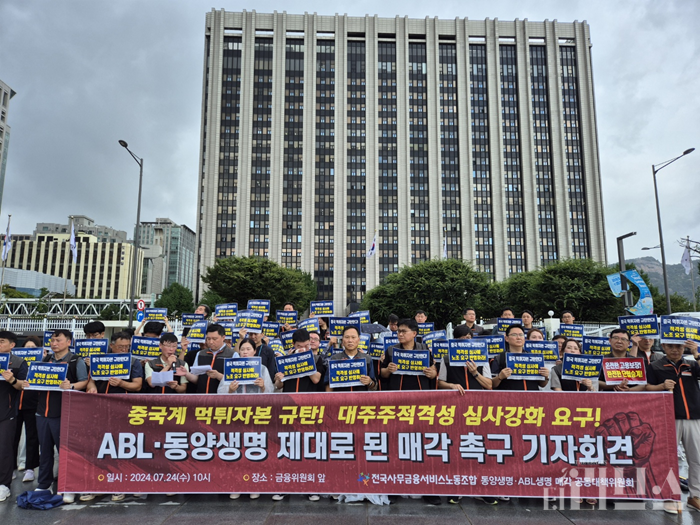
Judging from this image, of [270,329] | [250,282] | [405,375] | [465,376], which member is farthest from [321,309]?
[250,282]

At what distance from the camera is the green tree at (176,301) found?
56.0 m

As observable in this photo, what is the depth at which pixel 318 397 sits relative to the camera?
18.7 feet

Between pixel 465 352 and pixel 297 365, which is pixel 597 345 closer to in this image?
pixel 465 352

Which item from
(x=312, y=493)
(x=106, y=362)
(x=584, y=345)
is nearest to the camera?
(x=312, y=493)

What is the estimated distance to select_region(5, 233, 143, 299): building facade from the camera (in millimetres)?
136375

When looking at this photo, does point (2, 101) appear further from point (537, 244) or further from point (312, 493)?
point (312, 493)

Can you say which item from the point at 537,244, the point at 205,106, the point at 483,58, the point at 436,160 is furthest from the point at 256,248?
the point at 483,58

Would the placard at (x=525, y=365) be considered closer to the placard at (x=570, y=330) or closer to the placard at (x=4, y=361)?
the placard at (x=570, y=330)

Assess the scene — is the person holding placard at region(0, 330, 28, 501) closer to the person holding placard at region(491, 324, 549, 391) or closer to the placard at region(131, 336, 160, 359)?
the placard at region(131, 336, 160, 359)

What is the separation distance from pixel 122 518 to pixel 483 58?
9877 centimetres

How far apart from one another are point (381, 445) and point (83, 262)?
158 meters

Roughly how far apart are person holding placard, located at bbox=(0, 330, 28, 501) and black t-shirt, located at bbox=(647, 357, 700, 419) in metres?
8.43

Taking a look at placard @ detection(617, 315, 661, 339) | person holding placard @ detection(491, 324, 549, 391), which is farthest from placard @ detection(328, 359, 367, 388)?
placard @ detection(617, 315, 661, 339)

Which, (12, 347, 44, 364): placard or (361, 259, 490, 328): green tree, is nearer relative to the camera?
(12, 347, 44, 364): placard
